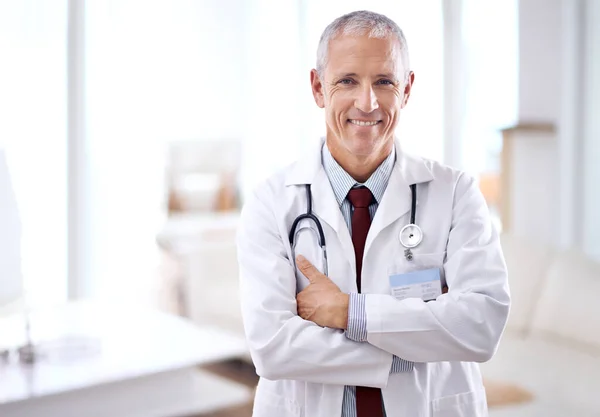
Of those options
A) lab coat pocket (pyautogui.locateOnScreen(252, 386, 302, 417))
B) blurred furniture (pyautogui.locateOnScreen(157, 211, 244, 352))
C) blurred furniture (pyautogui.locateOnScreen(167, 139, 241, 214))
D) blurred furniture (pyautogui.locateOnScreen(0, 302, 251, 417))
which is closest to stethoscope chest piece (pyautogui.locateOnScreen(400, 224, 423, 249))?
lab coat pocket (pyautogui.locateOnScreen(252, 386, 302, 417))

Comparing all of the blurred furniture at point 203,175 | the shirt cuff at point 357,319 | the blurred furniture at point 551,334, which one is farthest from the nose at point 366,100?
the blurred furniture at point 203,175

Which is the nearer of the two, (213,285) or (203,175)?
(213,285)

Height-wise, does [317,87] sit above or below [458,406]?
above

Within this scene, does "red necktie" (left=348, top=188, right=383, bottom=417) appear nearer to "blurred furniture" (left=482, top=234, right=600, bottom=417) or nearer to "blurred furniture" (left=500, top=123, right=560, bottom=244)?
"blurred furniture" (left=482, top=234, right=600, bottom=417)

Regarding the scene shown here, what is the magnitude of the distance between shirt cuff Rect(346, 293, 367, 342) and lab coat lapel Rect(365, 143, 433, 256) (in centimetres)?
11

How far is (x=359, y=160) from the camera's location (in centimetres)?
131

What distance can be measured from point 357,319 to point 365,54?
473mm

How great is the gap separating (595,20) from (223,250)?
2466 mm

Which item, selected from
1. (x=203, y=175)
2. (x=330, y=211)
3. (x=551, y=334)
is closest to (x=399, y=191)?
(x=330, y=211)

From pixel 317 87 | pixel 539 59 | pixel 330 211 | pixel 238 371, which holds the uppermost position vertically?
pixel 539 59

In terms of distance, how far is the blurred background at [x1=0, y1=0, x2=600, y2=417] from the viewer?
2225 millimetres

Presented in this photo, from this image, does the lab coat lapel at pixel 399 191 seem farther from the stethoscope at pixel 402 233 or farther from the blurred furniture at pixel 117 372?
the blurred furniture at pixel 117 372

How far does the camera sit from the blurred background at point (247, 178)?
2.22 metres

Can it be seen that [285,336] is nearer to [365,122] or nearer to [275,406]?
[275,406]
